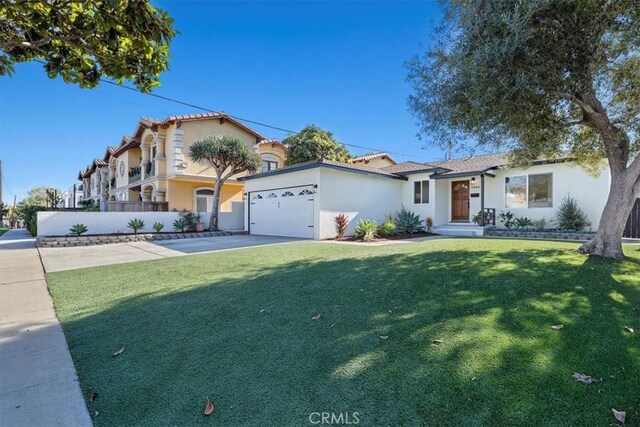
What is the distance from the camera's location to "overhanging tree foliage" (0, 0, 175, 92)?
3529 millimetres

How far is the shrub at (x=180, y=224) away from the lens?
1781 cm

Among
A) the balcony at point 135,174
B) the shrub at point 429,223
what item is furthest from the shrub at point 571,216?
the balcony at point 135,174

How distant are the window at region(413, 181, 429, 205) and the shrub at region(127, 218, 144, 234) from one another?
1464 cm

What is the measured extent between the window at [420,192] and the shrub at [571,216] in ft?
18.6

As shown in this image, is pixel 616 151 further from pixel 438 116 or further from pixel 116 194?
pixel 116 194

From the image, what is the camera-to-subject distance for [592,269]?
17.8 ft

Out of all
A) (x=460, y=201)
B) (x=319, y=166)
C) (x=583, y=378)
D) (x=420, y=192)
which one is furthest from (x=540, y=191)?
(x=583, y=378)

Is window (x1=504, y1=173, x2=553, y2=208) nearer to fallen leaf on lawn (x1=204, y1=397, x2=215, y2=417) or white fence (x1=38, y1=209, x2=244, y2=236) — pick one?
white fence (x1=38, y1=209, x2=244, y2=236)

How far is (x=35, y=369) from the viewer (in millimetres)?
3107

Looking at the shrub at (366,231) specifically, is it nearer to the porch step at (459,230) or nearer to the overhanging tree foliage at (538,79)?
the porch step at (459,230)

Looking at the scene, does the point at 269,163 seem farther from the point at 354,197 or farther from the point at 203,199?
the point at 354,197

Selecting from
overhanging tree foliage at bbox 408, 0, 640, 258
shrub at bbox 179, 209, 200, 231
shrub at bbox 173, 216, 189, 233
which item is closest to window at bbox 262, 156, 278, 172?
shrub at bbox 179, 209, 200, 231

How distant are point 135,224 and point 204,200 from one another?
7.09 m

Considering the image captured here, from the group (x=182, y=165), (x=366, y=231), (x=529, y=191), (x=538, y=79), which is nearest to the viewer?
(x=538, y=79)
